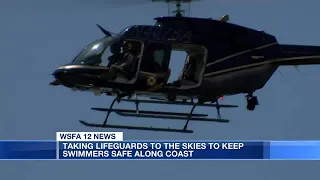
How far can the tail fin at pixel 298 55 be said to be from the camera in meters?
21.9

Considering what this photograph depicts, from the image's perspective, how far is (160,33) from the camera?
20562mm

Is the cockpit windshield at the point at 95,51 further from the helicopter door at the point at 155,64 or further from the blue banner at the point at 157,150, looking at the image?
the blue banner at the point at 157,150

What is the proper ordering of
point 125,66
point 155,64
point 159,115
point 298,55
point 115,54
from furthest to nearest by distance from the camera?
point 298,55, point 159,115, point 155,64, point 115,54, point 125,66

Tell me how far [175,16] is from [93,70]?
1806 millimetres

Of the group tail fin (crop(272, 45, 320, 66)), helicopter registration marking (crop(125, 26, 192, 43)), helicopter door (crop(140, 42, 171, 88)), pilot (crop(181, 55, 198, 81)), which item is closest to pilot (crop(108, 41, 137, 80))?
helicopter door (crop(140, 42, 171, 88))

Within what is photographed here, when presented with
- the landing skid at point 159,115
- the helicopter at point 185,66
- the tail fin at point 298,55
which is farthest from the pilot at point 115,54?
the tail fin at point 298,55

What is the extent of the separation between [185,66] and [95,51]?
1793 mm

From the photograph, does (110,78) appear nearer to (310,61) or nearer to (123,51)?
(123,51)

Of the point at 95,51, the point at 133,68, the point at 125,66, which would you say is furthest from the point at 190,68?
the point at 95,51

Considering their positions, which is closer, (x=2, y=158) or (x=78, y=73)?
(x=78, y=73)

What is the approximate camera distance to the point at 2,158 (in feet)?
80.9

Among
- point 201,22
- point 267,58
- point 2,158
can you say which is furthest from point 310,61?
point 2,158

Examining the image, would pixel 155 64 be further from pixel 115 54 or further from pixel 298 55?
pixel 298 55

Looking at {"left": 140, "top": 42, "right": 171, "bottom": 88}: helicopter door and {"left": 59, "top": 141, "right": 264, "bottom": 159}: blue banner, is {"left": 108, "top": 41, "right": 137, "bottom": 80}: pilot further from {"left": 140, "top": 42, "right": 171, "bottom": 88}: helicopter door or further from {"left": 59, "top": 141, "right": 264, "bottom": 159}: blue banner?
{"left": 59, "top": 141, "right": 264, "bottom": 159}: blue banner
